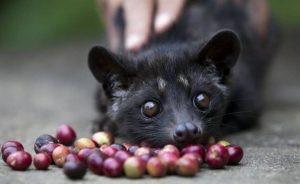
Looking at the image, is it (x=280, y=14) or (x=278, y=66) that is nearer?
(x=278, y=66)

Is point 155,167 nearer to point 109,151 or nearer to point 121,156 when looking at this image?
point 121,156

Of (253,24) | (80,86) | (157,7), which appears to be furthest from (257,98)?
(80,86)

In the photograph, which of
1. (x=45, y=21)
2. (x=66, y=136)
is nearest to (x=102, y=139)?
(x=66, y=136)

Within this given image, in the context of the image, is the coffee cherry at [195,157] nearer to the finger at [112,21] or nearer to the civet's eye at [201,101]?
the civet's eye at [201,101]

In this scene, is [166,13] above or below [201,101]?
above

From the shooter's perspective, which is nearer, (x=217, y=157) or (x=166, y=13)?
(x=217, y=157)

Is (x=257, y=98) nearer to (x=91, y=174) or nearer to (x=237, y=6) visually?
(x=237, y=6)
